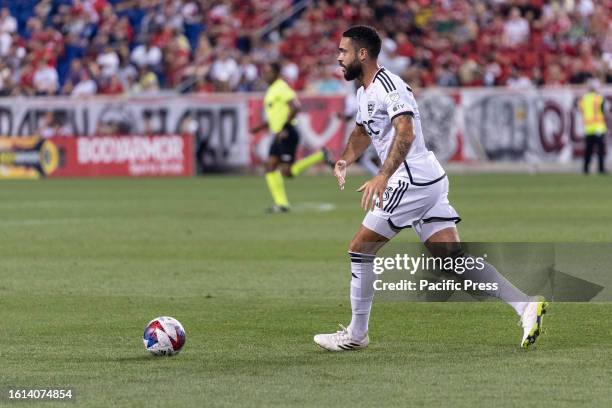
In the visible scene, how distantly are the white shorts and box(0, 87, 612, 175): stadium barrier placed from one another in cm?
2547

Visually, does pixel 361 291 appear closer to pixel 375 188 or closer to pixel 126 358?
pixel 375 188

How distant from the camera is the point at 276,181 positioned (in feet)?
72.3

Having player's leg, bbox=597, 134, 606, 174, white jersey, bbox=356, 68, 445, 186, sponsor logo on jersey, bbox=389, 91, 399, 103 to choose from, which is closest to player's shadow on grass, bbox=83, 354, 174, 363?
white jersey, bbox=356, 68, 445, 186

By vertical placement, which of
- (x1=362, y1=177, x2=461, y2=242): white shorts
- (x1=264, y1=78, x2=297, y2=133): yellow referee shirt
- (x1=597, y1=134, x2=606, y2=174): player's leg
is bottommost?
(x1=597, y1=134, x2=606, y2=174): player's leg

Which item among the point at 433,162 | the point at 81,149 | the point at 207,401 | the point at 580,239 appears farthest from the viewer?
the point at 81,149

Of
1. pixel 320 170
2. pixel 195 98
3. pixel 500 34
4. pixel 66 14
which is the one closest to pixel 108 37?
pixel 66 14

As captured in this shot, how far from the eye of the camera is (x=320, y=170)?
36.2 meters

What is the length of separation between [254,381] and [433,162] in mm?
2189

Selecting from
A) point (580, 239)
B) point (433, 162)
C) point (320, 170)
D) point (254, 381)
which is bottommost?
point (320, 170)

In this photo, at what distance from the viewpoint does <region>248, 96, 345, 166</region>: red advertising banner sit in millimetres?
35125

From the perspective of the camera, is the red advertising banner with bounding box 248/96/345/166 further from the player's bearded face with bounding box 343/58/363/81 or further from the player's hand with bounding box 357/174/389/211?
the player's hand with bounding box 357/174/389/211

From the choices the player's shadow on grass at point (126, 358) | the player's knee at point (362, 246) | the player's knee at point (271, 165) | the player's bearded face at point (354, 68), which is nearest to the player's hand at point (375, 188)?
the player's knee at point (362, 246)

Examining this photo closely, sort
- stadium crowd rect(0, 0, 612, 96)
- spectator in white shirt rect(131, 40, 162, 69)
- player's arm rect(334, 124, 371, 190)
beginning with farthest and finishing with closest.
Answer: spectator in white shirt rect(131, 40, 162, 69), stadium crowd rect(0, 0, 612, 96), player's arm rect(334, 124, 371, 190)

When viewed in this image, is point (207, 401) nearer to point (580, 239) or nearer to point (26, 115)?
point (580, 239)
